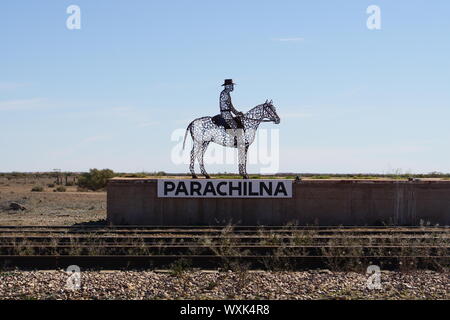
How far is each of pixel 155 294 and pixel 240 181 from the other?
1130 centimetres

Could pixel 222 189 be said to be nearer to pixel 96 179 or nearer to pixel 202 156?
pixel 202 156

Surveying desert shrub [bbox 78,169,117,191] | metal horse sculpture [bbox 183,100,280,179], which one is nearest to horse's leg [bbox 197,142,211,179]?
metal horse sculpture [bbox 183,100,280,179]

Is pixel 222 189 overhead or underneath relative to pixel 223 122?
underneath

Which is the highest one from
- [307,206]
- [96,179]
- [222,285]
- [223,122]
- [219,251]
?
[223,122]

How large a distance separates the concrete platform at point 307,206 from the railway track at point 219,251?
3.94 meters

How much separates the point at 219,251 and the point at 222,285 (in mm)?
3141

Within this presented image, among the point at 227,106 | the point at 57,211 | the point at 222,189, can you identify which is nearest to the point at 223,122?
the point at 227,106

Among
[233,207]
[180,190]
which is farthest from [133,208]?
[233,207]

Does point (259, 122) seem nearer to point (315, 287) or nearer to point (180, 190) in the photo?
point (180, 190)

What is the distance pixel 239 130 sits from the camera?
22.9 meters

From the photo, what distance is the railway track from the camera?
45.7ft

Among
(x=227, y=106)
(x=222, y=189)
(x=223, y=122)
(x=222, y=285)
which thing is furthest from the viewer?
(x=223, y=122)

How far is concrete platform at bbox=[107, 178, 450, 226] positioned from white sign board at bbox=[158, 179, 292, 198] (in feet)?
0.89
